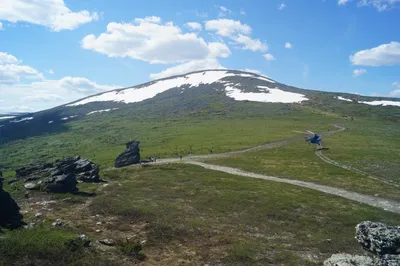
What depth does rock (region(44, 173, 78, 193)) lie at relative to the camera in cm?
4931

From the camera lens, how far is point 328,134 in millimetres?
141625

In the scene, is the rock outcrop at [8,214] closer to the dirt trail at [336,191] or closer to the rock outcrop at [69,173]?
the rock outcrop at [69,173]

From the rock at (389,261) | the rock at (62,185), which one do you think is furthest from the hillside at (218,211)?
the rock at (389,261)

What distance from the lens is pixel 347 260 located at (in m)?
27.6

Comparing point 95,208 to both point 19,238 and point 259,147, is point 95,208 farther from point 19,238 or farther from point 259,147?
point 259,147

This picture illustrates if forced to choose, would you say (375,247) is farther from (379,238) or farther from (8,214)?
(8,214)

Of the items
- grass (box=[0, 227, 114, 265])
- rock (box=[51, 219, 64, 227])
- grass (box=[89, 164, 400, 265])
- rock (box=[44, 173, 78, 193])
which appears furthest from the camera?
rock (box=[44, 173, 78, 193])

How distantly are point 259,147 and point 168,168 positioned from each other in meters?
46.9

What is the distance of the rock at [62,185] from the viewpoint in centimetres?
4931

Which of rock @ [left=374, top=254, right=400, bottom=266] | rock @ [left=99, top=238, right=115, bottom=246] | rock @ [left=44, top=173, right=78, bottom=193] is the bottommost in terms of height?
rock @ [left=99, top=238, right=115, bottom=246]

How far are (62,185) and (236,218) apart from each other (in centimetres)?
2792

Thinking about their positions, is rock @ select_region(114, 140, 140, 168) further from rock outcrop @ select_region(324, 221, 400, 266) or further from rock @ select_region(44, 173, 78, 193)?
rock outcrop @ select_region(324, 221, 400, 266)

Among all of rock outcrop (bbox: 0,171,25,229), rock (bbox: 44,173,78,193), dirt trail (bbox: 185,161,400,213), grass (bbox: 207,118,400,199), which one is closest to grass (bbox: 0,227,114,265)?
rock outcrop (bbox: 0,171,25,229)

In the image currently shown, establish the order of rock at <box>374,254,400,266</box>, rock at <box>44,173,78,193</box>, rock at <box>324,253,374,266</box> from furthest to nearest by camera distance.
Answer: rock at <box>44,173,78,193</box> < rock at <box>324,253,374,266</box> < rock at <box>374,254,400,266</box>
